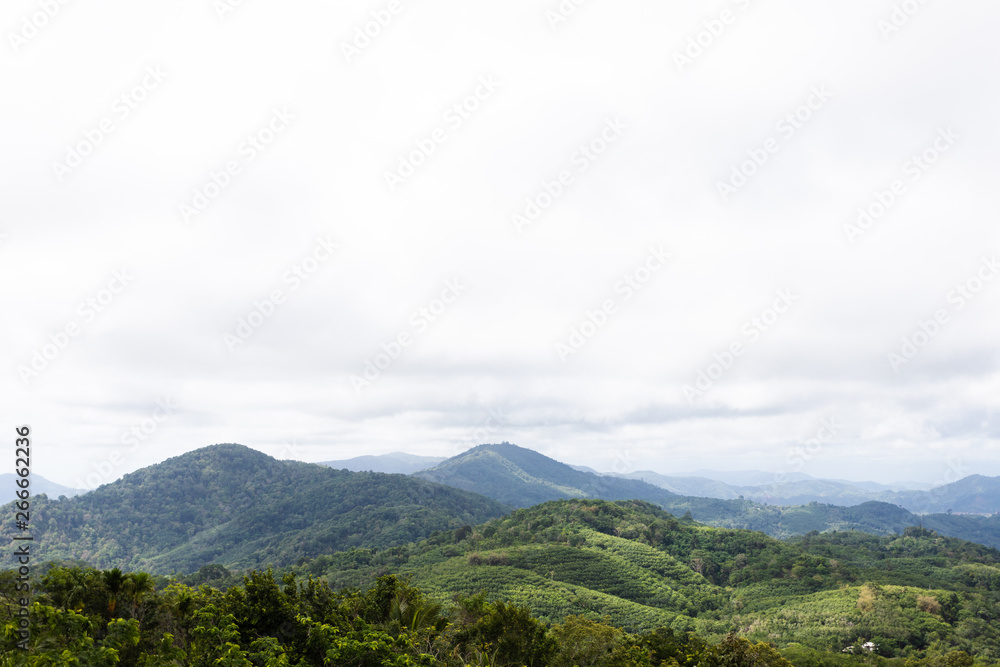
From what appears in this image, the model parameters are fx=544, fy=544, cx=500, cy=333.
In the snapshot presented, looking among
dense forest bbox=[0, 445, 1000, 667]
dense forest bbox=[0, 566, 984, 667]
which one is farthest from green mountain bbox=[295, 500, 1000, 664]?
dense forest bbox=[0, 566, 984, 667]

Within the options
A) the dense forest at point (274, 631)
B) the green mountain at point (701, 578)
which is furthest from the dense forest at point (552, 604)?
the green mountain at point (701, 578)

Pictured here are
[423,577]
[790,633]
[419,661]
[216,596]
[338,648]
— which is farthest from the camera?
[423,577]

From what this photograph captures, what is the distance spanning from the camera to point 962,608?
302 ft

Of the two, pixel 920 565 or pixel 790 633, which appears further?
pixel 920 565

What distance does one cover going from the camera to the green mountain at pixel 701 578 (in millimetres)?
88188

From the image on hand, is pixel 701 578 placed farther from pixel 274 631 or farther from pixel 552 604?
pixel 274 631

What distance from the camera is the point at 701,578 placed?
127m

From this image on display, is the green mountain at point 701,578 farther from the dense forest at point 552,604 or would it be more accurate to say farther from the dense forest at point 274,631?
the dense forest at point 274,631

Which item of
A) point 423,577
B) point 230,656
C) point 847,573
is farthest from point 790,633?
point 230,656

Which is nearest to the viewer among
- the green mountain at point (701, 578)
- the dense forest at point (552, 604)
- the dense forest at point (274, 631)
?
the dense forest at point (274, 631)

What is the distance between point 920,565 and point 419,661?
17751 centimetres

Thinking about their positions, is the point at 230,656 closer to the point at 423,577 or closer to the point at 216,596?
the point at 216,596

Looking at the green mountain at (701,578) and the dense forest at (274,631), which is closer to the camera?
the dense forest at (274,631)

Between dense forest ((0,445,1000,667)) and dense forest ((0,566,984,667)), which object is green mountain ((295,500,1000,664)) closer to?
dense forest ((0,445,1000,667))
